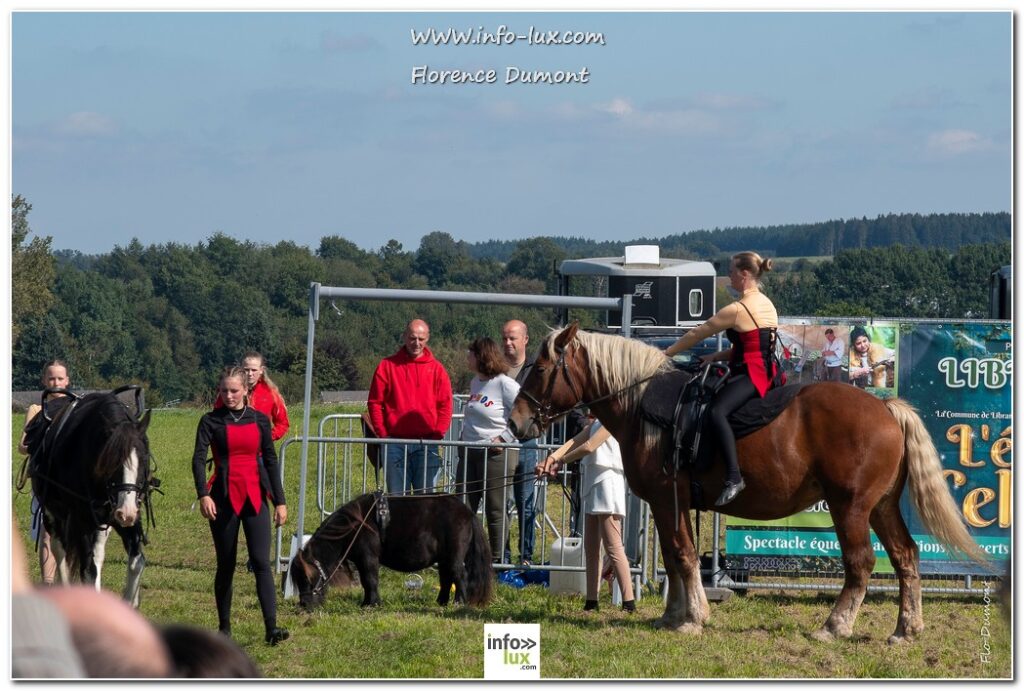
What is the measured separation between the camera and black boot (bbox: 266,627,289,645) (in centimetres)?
717

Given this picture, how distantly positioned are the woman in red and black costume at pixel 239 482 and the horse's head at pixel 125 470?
14.4 inches

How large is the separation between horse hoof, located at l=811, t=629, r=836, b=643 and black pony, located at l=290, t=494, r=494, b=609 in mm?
2082

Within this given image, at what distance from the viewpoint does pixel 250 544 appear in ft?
23.2

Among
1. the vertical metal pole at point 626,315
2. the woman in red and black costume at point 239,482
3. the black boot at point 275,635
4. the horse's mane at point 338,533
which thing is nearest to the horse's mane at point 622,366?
the vertical metal pole at point 626,315

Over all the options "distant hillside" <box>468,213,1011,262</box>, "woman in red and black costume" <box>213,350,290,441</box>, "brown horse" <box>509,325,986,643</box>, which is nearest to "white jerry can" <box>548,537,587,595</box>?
"brown horse" <box>509,325,986,643</box>

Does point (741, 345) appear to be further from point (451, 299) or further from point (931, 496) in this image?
point (451, 299)

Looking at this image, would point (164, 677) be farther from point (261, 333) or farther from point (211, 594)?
point (261, 333)

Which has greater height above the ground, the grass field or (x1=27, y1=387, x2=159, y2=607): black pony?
(x1=27, y1=387, x2=159, y2=607): black pony

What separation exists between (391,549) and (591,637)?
158 cm

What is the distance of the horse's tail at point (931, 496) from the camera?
7.44m

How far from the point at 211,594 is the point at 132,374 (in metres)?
17.8

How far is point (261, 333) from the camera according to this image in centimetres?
3131

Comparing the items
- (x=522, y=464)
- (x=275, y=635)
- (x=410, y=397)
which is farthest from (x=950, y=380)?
(x=275, y=635)

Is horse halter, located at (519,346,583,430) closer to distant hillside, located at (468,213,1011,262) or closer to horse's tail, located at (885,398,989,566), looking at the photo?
horse's tail, located at (885,398,989,566)
